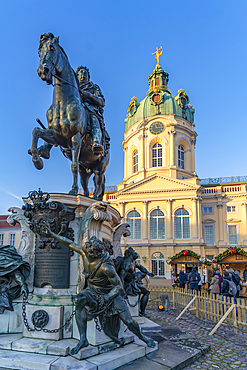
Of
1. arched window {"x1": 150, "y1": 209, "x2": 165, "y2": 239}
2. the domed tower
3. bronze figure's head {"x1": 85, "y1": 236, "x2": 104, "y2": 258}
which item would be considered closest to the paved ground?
bronze figure's head {"x1": 85, "y1": 236, "x2": 104, "y2": 258}

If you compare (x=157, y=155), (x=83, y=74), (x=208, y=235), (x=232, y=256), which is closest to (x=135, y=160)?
(x=157, y=155)

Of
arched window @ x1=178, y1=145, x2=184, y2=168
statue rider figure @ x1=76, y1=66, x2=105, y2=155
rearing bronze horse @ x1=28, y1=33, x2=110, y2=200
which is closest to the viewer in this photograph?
rearing bronze horse @ x1=28, y1=33, x2=110, y2=200

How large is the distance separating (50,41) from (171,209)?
3119 cm

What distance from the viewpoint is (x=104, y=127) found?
6781mm

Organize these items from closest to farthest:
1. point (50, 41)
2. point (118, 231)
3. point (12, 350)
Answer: point (12, 350)
point (50, 41)
point (118, 231)

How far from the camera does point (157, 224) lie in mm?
35375

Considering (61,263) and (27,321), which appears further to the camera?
(61,263)

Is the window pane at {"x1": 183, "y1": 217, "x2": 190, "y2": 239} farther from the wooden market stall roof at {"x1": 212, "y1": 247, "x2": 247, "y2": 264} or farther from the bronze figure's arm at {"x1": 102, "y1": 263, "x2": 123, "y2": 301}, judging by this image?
the bronze figure's arm at {"x1": 102, "y1": 263, "x2": 123, "y2": 301}

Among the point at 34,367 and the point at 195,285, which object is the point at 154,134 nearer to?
the point at 195,285

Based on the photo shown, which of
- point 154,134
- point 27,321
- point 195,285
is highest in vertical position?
point 154,134

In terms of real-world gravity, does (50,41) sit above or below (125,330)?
A: above

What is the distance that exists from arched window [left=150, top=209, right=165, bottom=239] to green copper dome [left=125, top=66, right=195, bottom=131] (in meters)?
15.1

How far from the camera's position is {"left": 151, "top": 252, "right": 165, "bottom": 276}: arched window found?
34.0 meters

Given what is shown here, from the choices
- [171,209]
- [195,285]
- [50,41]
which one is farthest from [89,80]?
[171,209]
